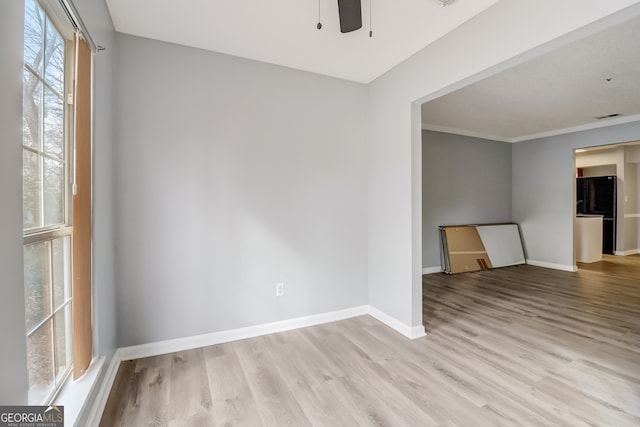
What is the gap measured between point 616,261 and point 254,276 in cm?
766

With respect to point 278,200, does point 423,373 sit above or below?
below

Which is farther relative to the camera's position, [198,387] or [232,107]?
[232,107]

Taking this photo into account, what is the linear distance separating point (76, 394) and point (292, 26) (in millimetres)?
2653

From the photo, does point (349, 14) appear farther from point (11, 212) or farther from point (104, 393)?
point (104, 393)

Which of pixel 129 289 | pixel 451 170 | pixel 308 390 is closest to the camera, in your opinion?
pixel 308 390

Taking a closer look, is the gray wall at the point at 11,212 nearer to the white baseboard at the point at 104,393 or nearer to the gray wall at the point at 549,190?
the white baseboard at the point at 104,393

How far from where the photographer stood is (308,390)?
185cm

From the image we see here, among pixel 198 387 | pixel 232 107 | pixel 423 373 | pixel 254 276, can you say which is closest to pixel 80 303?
pixel 198 387

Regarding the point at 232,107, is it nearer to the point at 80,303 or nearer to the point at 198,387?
the point at 80,303

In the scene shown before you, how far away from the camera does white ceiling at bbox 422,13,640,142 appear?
2451 millimetres

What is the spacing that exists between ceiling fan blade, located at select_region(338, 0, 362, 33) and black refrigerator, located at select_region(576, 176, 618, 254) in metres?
8.39

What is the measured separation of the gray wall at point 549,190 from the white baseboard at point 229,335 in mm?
4533

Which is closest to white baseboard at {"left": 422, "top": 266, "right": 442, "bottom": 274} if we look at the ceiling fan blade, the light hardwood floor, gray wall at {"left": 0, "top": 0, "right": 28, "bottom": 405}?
the light hardwood floor

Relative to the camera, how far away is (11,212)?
0.85m
